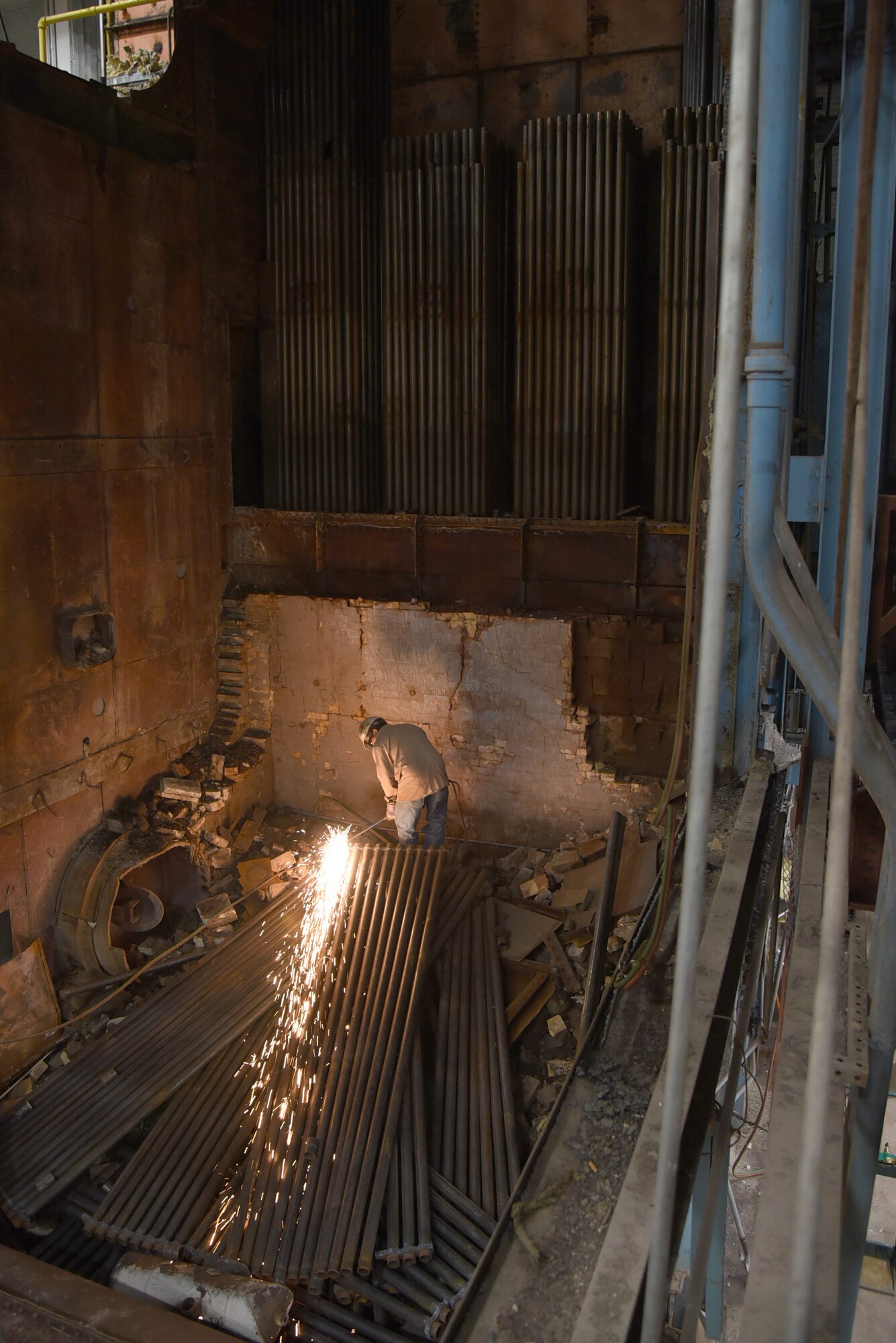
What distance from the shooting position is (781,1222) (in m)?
2.32

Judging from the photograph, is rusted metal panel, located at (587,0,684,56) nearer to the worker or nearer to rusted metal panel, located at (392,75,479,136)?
rusted metal panel, located at (392,75,479,136)

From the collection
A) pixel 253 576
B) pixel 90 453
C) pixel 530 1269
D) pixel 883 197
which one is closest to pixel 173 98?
pixel 90 453

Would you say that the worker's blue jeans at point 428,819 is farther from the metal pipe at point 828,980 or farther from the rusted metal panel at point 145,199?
the metal pipe at point 828,980

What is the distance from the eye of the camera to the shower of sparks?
5.11m

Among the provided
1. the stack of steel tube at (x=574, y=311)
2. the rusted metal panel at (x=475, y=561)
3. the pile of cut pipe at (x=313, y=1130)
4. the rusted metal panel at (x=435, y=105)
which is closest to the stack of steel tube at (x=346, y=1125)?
the pile of cut pipe at (x=313, y=1130)

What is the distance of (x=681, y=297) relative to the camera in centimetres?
780

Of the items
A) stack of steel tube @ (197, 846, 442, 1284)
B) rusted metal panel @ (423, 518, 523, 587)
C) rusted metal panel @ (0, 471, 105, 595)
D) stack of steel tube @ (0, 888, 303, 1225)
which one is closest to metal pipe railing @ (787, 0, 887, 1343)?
stack of steel tube @ (197, 846, 442, 1284)

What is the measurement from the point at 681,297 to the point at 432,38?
3953 millimetres

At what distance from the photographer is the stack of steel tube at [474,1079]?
5129mm

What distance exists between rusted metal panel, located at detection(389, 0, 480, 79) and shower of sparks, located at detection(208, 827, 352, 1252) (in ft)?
23.8

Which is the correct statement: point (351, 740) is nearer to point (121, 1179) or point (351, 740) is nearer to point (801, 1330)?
point (121, 1179)

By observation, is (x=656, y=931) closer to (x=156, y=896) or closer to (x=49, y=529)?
(x=156, y=896)

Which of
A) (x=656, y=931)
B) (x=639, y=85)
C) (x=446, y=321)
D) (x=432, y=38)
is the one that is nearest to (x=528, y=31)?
(x=432, y=38)

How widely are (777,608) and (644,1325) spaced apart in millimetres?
1539
